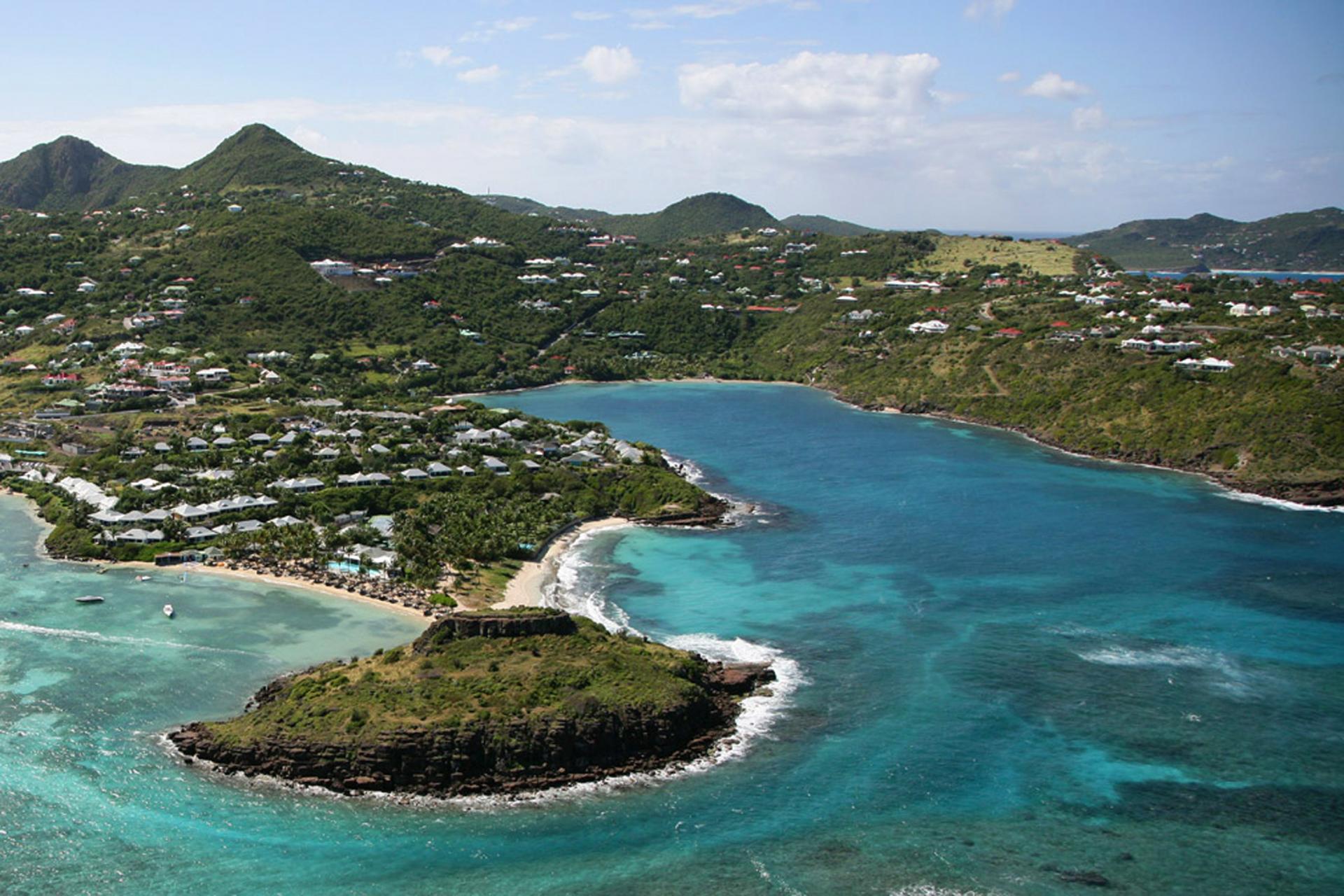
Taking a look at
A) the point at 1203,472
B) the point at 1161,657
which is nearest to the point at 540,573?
the point at 1161,657

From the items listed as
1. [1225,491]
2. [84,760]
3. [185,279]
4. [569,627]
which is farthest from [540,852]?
[185,279]

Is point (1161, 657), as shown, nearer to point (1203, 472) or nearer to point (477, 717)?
point (477, 717)

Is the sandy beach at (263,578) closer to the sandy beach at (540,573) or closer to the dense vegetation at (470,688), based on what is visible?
the sandy beach at (540,573)

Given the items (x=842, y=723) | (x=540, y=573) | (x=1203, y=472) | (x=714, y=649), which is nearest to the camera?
(x=842, y=723)

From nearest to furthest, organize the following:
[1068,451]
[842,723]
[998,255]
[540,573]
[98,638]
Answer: [842,723]
[98,638]
[540,573]
[1068,451]
[998,255]

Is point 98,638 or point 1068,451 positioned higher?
point 1068,451

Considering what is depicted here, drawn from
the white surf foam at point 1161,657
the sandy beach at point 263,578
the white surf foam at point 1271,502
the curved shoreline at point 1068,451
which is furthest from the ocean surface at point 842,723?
the curved shoreline at point 1068,451

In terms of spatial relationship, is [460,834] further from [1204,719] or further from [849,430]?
[849,430]
